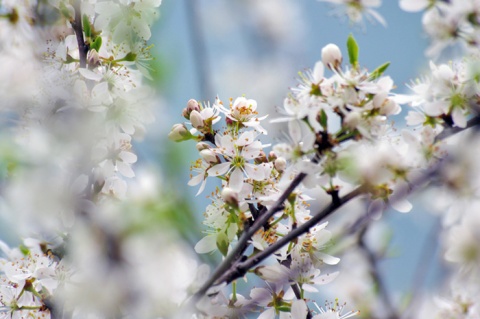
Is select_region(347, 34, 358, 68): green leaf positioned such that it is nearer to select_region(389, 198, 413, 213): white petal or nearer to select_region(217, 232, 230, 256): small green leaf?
select_region(389, 198, 413, 213): white petal

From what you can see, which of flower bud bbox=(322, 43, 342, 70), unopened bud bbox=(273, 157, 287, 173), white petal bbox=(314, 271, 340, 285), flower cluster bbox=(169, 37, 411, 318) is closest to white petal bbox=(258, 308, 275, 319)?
flower cluster bbox=(169, 37, 411, 318)

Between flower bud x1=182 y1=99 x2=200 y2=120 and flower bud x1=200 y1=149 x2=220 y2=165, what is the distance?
14 centimetres

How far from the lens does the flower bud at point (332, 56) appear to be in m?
1.50

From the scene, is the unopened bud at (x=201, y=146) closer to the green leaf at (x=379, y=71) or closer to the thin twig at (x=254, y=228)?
the thin twig at (x=254, y=228)

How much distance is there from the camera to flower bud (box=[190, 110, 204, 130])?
5.16 ft

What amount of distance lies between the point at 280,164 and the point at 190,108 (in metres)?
0.31

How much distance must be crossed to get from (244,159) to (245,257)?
288 mm

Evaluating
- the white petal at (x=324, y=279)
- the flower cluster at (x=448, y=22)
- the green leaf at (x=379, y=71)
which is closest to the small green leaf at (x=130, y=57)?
the green leaf at (x=379, y=71)

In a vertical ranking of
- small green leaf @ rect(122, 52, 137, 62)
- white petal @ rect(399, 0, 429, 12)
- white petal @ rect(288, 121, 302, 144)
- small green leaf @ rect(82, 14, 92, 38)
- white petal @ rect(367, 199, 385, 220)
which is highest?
small green leaf @ rect(82, 14, 92, 38)

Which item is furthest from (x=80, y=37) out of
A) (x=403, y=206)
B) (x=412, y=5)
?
(x=412, y=5)

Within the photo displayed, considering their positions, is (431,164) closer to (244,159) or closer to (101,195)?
(244,159)

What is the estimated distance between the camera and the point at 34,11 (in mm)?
1575

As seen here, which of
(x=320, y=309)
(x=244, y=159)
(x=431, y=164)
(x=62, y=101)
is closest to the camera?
(x=62, y=101)

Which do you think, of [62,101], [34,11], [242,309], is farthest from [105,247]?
[34,11]
